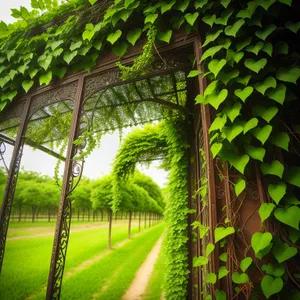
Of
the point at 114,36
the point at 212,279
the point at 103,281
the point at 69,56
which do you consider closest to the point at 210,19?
the point at 114,36

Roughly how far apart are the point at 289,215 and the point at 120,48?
2.71 m

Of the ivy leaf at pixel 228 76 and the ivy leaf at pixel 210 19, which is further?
the ivy leaf at pixel 210 19

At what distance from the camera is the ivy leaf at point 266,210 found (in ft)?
4.99

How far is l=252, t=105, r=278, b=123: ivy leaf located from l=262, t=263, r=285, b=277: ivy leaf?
3.56 feet

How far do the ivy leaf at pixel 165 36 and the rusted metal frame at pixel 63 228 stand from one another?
144 cm

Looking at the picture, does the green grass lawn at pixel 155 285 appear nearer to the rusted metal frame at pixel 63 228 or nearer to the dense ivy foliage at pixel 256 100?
the rusted metal frame at pixel 63 228

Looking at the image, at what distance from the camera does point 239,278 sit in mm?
1563

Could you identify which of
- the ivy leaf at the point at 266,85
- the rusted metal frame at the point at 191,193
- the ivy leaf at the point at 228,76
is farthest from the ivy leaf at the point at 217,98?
the rusted metal frame at the point at 191,193

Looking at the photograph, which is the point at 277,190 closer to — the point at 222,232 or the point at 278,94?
the point at 222,232

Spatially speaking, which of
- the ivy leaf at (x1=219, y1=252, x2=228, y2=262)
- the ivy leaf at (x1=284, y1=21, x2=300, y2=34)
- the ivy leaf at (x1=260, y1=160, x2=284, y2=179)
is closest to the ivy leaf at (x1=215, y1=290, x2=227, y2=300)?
the ivy leaf at (x1=219, y1=252, x2=228, y2=262)

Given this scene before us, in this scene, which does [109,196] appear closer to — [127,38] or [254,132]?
[127,38]

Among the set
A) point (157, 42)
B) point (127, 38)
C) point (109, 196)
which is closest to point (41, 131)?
point (127, 38)

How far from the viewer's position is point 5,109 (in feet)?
13.2

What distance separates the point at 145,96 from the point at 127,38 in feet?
5.02
